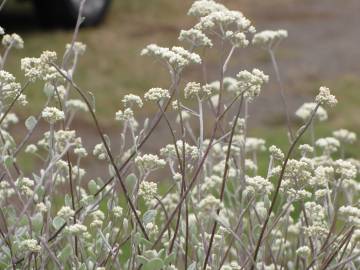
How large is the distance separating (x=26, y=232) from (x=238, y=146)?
3.64ft

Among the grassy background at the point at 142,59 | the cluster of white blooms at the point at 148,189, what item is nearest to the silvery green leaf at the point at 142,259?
the cluster of white blooms at the point at 148,189

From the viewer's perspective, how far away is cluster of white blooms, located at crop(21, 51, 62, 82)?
2.96 metres

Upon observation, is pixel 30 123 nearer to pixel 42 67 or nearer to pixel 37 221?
pixel 42 67

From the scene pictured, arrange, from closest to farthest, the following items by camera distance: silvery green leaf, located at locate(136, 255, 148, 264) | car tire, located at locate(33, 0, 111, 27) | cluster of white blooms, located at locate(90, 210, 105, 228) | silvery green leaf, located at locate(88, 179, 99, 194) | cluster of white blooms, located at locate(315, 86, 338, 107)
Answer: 1. silvery green leaf, located at locate(136, 255, 148, 264)
2. cluster of white blooms, located at locate(315, 86, 338, 107)
3. cluster of white blooms, located at locate(90, 210, 105, 228)
4. silvery green leaf, located at locate(88, 179, 99, 194)
5. car tire, located at locate(33, 0, 111, 27)

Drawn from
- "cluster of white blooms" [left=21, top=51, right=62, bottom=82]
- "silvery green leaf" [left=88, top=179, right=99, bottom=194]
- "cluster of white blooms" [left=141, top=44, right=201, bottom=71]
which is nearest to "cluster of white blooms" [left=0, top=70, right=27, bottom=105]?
"cluster of white blooms" [left=21, top=51, right=62, bottom=82]

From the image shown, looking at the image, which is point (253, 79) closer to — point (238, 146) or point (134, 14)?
point (238, 146)

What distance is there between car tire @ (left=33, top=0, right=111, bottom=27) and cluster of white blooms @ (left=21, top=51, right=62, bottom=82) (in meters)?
9.30

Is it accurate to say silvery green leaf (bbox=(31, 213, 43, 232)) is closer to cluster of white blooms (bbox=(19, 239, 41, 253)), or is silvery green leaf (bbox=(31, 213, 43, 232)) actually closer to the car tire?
cluster of white blooms (bbox=(19, 239, 41, 253))

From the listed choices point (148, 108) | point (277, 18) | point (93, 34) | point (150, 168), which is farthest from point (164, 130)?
point (150, 168)

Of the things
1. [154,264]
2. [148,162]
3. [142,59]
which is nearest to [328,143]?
[148,162]

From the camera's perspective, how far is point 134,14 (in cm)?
1370

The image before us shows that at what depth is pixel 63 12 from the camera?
1247 centimetres

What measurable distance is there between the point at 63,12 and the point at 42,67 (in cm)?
959

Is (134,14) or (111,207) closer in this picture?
(111,207)
